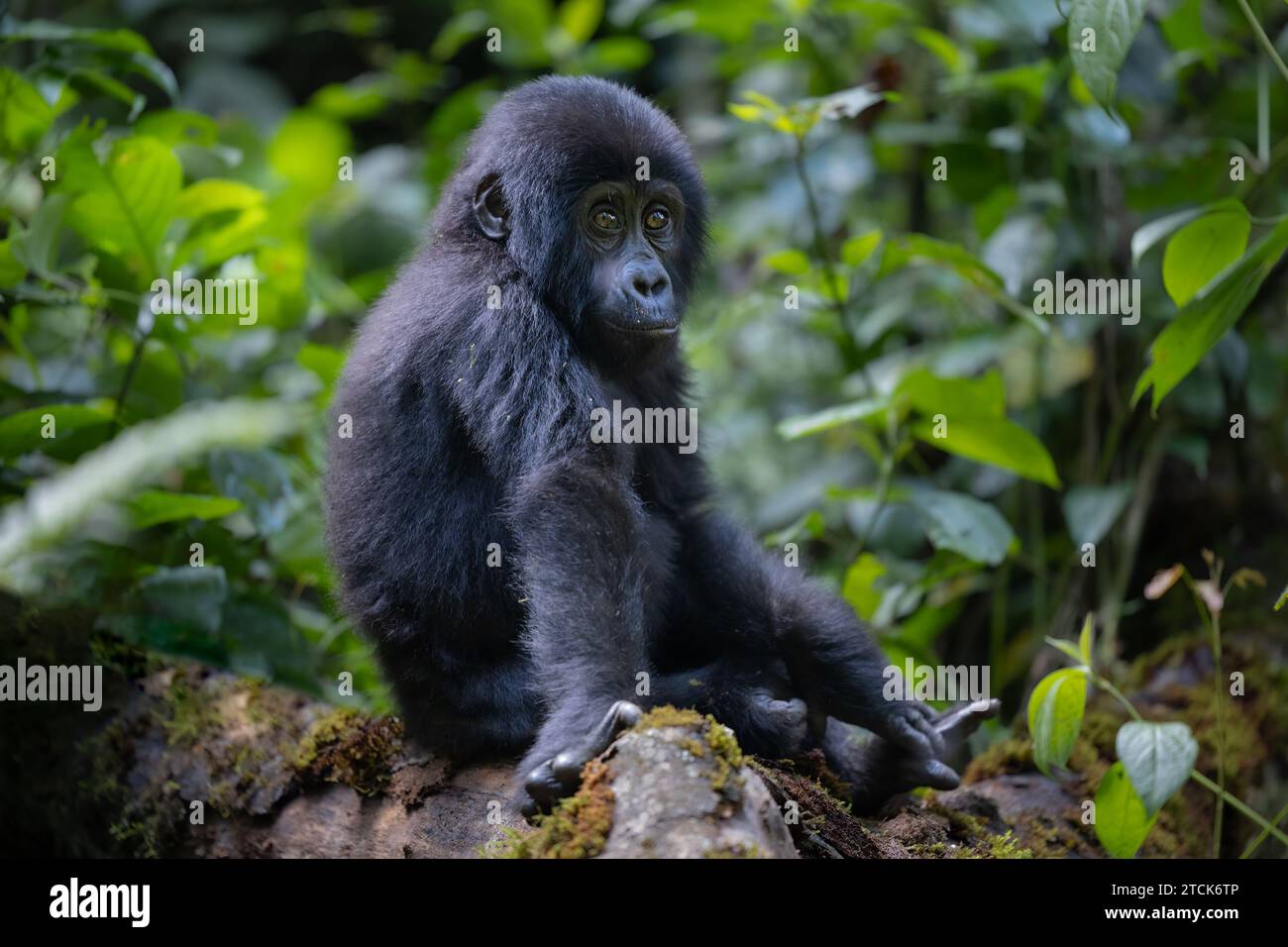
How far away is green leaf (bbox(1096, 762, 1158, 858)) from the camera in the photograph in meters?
4.28

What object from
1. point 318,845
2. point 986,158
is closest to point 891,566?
point 986,158

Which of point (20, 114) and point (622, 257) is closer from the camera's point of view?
point (622, 257)

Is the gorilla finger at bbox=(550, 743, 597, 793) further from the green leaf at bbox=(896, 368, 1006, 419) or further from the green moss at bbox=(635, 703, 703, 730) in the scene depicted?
the green leaf at bbox=(896, 368, 1006, 419)

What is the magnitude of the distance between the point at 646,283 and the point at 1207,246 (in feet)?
7.05

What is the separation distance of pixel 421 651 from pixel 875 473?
13.9 feet

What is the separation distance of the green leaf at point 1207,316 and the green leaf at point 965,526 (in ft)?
5.52

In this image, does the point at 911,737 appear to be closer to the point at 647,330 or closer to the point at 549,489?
the point at 549,489

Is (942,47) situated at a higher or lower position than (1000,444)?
higher

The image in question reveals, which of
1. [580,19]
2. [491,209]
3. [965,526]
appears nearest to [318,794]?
[491,209]

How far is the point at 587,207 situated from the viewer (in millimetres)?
5055

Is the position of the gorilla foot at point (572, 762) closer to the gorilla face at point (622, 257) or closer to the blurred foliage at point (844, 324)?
the gorilla face at point (622, 257)

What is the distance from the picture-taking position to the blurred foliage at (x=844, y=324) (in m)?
5.66

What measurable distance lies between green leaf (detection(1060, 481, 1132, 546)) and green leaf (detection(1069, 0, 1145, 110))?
2.96 metres
